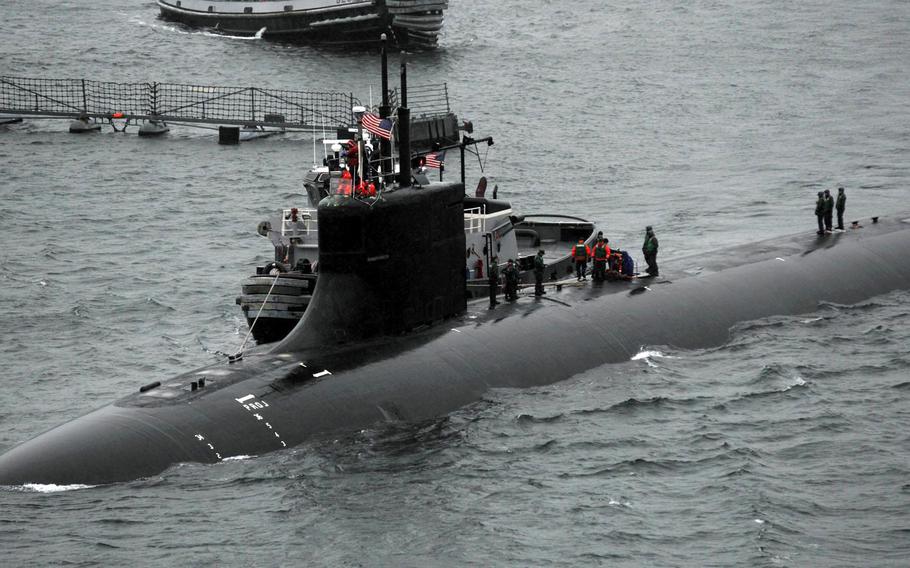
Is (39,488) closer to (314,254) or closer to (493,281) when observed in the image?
(493,281)

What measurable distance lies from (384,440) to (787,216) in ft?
108

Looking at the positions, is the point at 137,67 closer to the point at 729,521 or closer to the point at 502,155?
the point at 502,155

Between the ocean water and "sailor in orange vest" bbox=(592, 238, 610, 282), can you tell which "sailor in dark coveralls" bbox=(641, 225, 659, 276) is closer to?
"sailor in orange vest" bbox=(592, 238, 610, 282)

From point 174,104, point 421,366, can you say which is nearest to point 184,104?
point 174,104

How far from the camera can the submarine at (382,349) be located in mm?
24500

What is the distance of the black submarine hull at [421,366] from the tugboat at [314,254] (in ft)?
9.81

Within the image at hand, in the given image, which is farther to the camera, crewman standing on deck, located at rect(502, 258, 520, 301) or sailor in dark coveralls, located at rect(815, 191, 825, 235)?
sailor in dark coveralls, located at rect(815, 191, 825, 235)

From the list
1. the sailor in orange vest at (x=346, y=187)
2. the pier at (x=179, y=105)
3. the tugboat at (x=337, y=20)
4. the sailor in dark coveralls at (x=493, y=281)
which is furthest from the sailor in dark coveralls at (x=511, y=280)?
the tugboat at (x=337, y=20)

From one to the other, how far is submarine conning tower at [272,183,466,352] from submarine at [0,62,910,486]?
0.09 ft

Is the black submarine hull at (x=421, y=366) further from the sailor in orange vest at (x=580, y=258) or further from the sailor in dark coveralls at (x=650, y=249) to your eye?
the sailor in orange vest at (x=580, y=258)

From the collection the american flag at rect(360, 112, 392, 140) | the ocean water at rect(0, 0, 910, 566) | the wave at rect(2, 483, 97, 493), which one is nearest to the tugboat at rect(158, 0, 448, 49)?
the ocean water at rect(0, 0, 910, 566)

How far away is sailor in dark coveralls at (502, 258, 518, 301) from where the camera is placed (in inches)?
1303

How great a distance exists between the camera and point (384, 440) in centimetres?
2638

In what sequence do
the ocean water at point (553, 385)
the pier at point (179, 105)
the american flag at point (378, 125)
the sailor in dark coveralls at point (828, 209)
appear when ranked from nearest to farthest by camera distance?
1. the ocean water at point (553, 385)
2. the american flag at point (378, 125)
3. the sailor in dark coveralls at point (828, 209)
4. the pier at point (179, 105)
